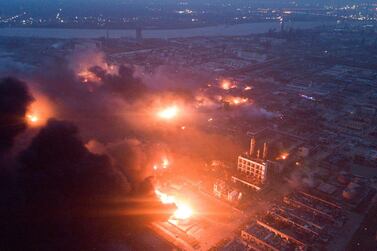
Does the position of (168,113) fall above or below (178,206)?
above

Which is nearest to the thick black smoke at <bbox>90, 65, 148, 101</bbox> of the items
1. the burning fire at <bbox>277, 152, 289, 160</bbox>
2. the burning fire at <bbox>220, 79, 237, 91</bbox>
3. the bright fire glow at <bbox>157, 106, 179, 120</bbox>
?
the bright fire glow at <bbox>157, 106, 179, 120</bbox>

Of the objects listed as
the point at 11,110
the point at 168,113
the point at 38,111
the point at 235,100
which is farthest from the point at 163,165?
the point at 235,100

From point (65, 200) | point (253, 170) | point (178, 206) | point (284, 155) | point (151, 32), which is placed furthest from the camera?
point (151, 32)

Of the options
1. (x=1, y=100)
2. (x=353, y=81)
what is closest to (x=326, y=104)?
(x=353, y=81)

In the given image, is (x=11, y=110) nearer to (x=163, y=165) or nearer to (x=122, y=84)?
(x=163, y=165)

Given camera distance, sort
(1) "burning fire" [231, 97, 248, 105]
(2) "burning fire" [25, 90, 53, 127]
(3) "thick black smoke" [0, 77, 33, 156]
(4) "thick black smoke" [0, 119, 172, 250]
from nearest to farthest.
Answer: (4) "thick black smoke" [0, 119, 172, 250], (3) "thick black smoke" [0, 77, 33, 156], (2) "burning fire" [25, 90, 53, 127], (1) "burning fire" [231, 97, 248, 105]

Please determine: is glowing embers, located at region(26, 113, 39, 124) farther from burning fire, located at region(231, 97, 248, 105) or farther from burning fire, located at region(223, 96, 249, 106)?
burning fire, located at region(231, 97, 248, 105)

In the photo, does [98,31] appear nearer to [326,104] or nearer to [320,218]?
[326,104]
